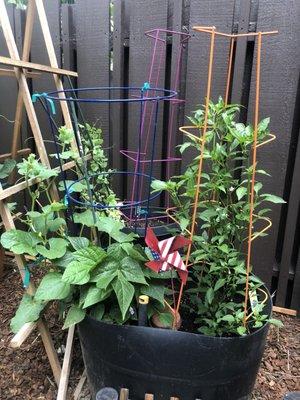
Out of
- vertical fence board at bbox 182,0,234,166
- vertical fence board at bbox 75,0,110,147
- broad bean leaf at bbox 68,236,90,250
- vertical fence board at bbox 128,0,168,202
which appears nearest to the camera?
broad bean leaf at bbox 68,236,90,250

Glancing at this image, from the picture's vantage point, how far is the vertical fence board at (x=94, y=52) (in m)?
2.39

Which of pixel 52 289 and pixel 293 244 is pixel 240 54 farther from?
pixel 52 289

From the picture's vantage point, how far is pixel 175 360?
4.58 ft

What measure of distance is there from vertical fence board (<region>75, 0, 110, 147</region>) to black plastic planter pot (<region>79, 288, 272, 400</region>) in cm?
154

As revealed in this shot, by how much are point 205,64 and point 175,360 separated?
169 cm

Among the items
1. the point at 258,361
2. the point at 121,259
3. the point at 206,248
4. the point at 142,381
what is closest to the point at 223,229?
the point at 206,248

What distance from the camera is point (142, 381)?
1.45 meters

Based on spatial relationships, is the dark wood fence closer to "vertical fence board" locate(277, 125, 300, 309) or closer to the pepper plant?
"vertical fence board" locate(277, 125, 300, 309)

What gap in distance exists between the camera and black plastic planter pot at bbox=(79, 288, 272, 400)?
4.55 ft

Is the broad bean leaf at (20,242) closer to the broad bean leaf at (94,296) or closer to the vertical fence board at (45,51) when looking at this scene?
the broad bean leaf at (94,296)

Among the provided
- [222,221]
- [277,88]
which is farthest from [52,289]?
[277,88]

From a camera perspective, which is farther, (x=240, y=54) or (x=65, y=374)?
(x=240, y=54)

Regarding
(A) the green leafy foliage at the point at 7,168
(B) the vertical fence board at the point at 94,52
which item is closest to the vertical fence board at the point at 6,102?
(B) the vertical fence board at the point at 94,52

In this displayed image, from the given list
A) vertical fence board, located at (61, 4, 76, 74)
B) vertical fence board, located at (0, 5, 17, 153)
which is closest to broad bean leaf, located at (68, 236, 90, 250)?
vertical fence board, located at (61, 4, 76, 74)
